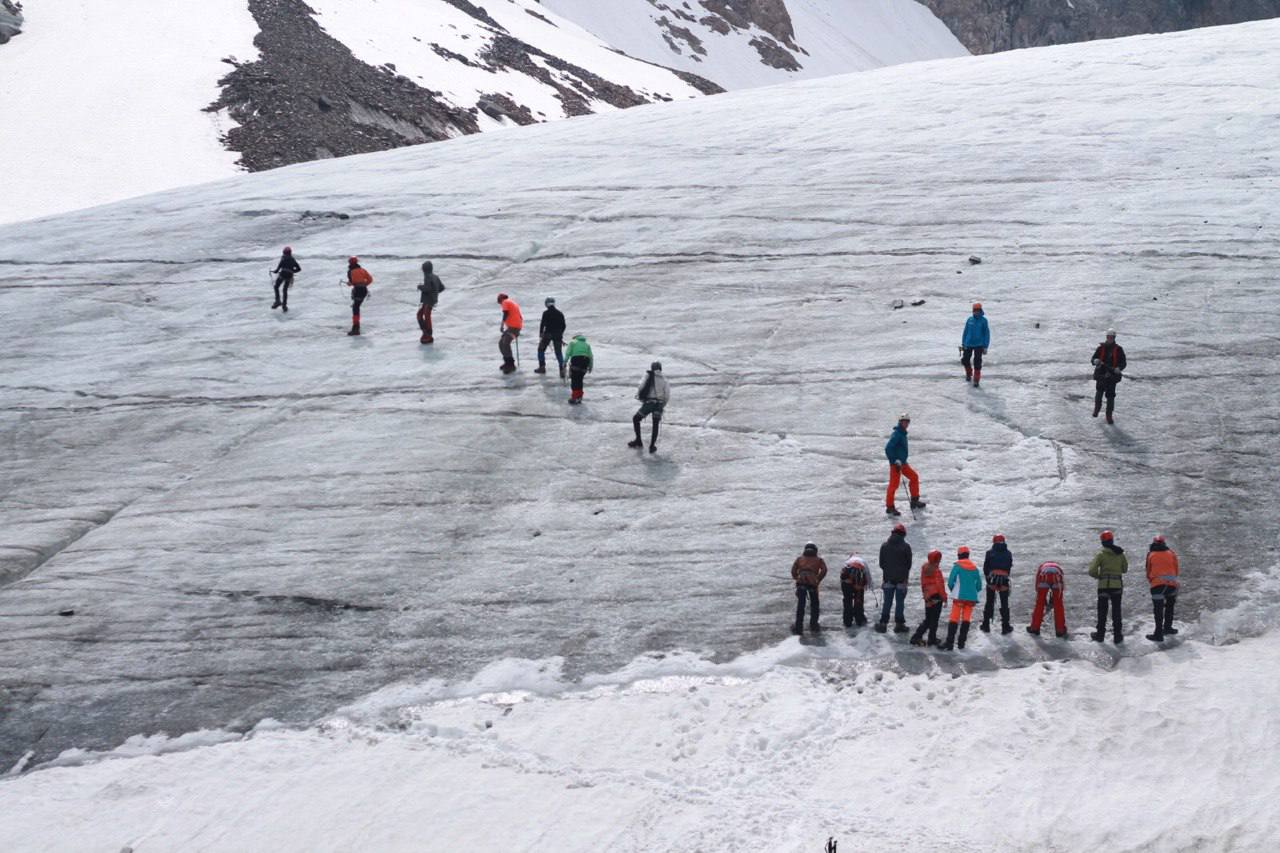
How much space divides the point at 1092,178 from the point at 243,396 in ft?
57.8

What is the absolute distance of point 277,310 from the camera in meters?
24.5

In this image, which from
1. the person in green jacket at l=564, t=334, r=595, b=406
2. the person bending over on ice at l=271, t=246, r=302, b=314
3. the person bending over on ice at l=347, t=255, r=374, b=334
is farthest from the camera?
the person bending over on ice at l=271, t=246, r=302, b=314

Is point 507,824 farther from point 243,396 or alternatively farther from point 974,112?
point 974,112

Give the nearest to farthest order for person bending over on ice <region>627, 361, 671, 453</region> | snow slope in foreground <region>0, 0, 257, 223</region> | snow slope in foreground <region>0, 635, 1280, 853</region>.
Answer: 1. snow slope in foreground <region>0, 635, 1280, 853</region>
2. person bending over on ice <region>627, 361, 671, 453</region>
3. snow slope in foreground <region>0, 0, 257, 223</region>

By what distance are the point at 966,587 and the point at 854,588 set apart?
1135mm

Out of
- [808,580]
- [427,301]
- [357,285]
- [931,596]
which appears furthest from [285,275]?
[931,596]

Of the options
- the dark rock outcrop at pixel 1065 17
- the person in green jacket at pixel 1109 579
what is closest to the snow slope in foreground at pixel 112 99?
the person in green jacket at pixel 1109 579

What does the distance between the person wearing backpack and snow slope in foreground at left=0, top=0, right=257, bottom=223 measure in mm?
35514

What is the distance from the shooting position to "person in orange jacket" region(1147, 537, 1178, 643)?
547 inches

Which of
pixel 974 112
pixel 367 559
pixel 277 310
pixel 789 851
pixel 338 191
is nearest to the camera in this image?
pixel 789 851

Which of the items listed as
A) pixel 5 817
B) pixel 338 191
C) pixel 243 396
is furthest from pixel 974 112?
pixel 5 817

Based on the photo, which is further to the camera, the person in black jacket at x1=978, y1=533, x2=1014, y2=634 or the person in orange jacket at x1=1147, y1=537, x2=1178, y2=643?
the person in black jacket at x1=978, y1=533, x2=1014, y2=634

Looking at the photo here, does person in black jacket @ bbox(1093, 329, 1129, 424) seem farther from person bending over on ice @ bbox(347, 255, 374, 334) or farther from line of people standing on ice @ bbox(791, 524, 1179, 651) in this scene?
person bending over on ice @ bbox(347, 255, 374, 334)

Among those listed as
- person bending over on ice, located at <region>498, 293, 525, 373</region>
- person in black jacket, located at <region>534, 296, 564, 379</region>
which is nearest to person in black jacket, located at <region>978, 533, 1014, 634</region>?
person in black jacket, located at <region>534, 296, 564, 379</region>
